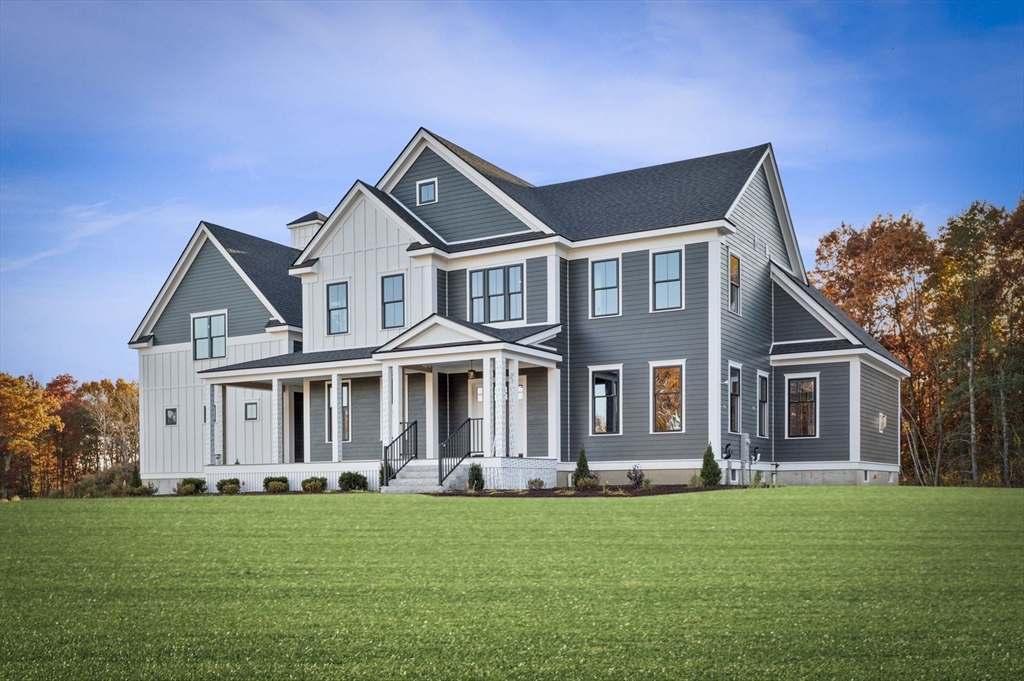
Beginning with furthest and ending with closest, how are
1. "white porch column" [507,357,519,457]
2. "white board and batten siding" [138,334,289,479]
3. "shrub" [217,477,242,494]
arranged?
"white board and batten siding" [138,334,289,479], "shrub" [217,477,242,494], "white porch column" [507,357,519,457]

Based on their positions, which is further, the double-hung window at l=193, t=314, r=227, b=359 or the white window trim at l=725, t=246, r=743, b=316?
the double-hung window at l=193, t=314, r=227, b=359

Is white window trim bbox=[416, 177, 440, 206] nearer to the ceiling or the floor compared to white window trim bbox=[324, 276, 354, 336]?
nearer to the ceiling

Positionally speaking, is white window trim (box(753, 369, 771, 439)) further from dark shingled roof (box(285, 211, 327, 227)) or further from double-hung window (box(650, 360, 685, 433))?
dark shingled roof (box(285, 211, 327, 227))

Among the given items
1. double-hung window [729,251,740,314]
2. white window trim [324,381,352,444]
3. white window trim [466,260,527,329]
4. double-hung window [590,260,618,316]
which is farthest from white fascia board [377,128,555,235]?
white window trim [324,381,352,444]

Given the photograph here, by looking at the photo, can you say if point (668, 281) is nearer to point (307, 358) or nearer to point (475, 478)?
point (475, 478)

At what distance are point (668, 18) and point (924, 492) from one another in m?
11.3

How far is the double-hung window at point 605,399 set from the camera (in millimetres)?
24359

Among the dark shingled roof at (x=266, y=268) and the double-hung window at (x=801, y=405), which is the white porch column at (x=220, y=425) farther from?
the double-hung window at (x=801, y=405)

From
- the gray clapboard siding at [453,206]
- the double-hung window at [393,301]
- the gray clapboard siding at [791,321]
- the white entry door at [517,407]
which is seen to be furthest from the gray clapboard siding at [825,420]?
the double-hung window at [393,301]

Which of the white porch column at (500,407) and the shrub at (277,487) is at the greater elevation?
the white porch column at (500,407)

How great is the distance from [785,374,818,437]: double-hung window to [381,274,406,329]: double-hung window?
10.7 metres

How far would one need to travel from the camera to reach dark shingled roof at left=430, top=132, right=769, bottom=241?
24.3m

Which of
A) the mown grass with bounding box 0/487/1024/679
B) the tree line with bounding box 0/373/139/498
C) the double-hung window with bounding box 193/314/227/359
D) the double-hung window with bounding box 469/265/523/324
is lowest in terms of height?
the tree line with bounding box 0/373/139/498

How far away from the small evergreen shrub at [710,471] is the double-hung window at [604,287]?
454 centimetres
